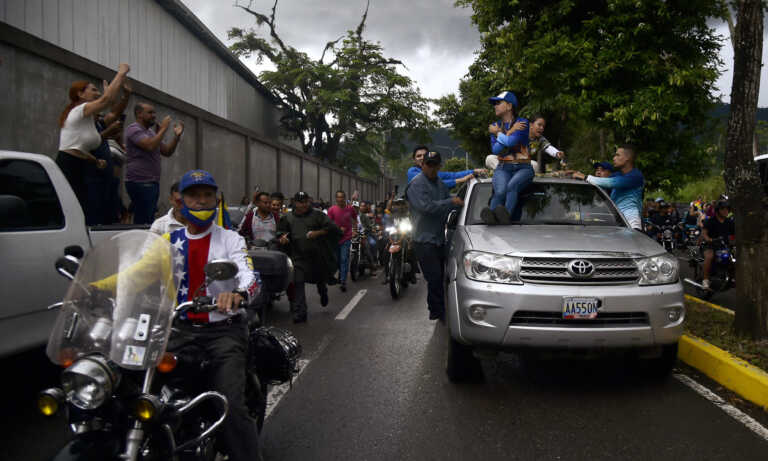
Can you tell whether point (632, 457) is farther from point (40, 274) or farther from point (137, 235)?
point (40, 274)

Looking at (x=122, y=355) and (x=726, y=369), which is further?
(x=726, y=369)

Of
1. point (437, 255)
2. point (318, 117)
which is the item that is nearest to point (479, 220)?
point (437, 255)

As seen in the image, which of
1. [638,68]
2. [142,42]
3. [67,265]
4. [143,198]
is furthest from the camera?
[142,42]

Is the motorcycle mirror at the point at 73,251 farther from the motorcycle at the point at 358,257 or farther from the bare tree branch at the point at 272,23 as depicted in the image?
the bare tree branch at the point at 272,23

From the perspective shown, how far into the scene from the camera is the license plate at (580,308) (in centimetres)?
407

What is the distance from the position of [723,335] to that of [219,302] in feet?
16.6

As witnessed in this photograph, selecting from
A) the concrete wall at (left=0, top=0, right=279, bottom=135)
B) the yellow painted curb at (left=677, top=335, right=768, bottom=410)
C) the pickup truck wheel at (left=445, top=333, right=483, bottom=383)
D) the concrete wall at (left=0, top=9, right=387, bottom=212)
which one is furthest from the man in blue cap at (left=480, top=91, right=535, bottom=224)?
the concrete wall at (left=0, top=0, right=279, bottom=135)

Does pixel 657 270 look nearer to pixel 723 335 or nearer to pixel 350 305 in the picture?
pixel 723 335

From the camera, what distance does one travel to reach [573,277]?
4176 millimetres

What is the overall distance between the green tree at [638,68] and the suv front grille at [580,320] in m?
8.03

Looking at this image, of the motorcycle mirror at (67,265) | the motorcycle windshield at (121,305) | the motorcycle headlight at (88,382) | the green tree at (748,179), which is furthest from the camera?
the green tree at (748,179)

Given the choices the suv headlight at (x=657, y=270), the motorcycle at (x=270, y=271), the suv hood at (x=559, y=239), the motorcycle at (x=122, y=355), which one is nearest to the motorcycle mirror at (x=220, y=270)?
the motorcycle at (x=122, y=355)

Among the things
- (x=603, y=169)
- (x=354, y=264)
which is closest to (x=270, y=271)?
(x=603, y=169)

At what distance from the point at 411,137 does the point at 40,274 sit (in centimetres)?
4169
